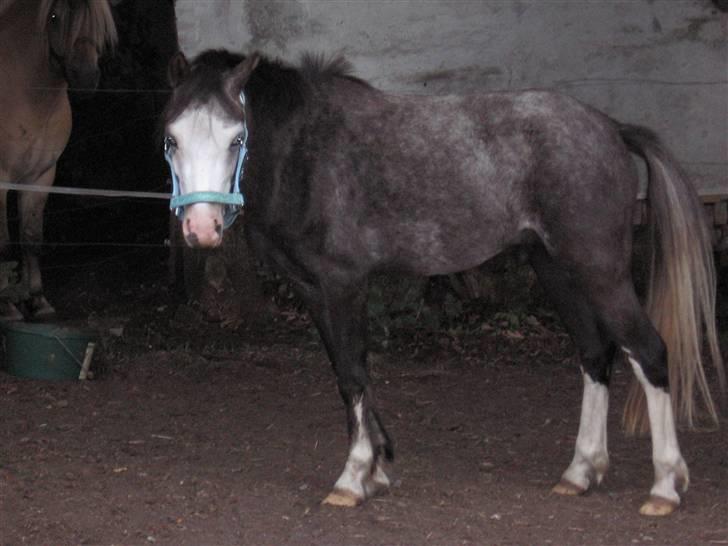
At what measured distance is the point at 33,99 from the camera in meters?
7.77

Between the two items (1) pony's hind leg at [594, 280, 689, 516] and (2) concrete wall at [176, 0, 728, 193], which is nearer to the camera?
(1) pony's hind leg at [594, 280, 689, 516]

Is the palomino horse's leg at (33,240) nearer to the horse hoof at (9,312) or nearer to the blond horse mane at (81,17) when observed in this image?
the horse hoof at (9,312)

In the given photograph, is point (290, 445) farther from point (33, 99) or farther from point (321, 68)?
point (33, 99)

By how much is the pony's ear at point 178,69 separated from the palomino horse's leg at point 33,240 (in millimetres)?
3277

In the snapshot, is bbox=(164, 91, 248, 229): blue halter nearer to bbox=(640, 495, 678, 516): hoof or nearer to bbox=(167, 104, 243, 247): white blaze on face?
bbox=(167, 104, 243, 247): white blaze on face

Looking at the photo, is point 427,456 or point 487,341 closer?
point 427,456

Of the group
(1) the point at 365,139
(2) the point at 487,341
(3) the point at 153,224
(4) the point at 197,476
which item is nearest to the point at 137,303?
(3) the point at 153,224

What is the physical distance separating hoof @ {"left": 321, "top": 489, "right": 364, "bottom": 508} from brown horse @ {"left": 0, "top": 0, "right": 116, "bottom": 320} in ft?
10.8

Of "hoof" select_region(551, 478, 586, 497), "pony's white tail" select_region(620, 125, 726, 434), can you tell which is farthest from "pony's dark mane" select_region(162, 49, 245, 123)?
"hoof" select_region(551, 478, 586, 497)

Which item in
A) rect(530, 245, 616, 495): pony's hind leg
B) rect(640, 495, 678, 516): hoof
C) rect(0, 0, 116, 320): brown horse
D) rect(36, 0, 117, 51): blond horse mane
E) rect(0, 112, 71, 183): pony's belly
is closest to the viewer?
rect(640, 495, 678, 516): hoof

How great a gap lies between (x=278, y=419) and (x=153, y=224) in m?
3.83

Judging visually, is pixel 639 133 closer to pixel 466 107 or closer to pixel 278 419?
pixel 466 107

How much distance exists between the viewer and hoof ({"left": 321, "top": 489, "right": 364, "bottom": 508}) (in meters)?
4.89

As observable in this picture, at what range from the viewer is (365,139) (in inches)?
195
